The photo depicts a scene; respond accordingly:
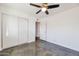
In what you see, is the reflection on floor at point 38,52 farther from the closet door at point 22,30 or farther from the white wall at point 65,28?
the closet door at point 22,30

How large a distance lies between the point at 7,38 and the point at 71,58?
10.8ft

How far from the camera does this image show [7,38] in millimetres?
3477

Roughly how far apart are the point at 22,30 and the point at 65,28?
2037mm

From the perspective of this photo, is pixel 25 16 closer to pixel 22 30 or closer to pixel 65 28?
pixel 22 30

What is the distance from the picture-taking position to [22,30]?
4.31 metres

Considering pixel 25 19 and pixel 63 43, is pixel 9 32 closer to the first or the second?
pixel 25 19

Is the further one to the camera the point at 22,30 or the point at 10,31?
the point at 22,30

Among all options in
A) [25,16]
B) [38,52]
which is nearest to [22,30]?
[25,16]

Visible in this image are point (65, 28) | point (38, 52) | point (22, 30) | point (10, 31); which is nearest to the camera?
point (38, 52)

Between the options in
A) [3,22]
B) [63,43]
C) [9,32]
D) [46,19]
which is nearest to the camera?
[3,22]

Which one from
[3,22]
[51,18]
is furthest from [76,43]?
[3,22]

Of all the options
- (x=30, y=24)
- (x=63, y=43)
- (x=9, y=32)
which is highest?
(x=30, y=24)

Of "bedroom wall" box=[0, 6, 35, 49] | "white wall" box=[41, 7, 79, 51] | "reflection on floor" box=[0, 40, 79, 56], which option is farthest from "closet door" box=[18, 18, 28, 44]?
"white wall" box=[41, 7, 79, 51]

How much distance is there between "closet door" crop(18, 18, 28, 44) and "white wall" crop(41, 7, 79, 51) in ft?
4.41
